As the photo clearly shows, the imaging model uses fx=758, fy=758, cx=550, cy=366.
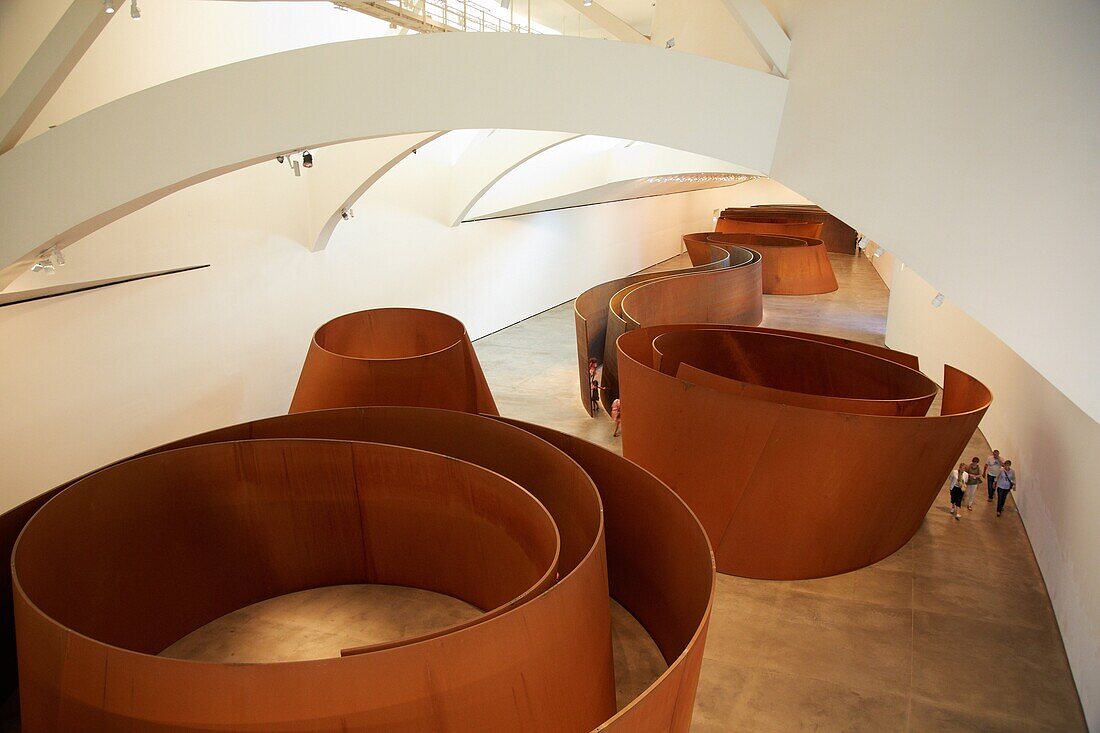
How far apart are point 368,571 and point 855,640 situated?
4.82 metres

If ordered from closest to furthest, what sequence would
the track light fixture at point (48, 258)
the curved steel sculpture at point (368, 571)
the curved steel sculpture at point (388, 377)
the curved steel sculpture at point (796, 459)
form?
1. the curved steel sculpture at point (368, 571)
2. the track light fixture at point (48, 258)
3. the curved steel sculpture at point (796, 459)
4. the curved steel sculpture at point (388, 377)

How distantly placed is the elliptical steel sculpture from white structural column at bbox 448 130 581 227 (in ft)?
23.1

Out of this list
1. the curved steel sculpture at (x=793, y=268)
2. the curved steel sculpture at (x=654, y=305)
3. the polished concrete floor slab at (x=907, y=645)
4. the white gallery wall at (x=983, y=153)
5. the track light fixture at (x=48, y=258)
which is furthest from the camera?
the curved steel sculpture at (x=793, y=268)

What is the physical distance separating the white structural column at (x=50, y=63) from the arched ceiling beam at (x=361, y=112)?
21cm

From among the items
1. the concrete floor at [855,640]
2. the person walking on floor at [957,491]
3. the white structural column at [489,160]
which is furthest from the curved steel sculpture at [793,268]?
the concrete floor at [855,640]

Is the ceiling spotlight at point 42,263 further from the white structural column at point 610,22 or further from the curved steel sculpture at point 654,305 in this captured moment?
the curved steel sculpture at point 654,305

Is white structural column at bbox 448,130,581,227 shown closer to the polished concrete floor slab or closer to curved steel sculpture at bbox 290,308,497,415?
curved steel sculpture at bbox 290,308,497,415

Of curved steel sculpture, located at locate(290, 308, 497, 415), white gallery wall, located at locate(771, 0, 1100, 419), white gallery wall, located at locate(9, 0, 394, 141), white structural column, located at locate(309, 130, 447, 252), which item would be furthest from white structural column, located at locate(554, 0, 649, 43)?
white gallery wall, located at locate(771, 0, 1100, 419)

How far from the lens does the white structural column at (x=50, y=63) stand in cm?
541

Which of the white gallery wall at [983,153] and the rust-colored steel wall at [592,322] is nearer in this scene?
the white gallery wall at [983,153]

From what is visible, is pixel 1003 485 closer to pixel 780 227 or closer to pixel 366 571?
pixel 366 571

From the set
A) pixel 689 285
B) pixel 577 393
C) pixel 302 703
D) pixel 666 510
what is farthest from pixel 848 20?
pixel 689 285

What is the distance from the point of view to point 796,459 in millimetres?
7668

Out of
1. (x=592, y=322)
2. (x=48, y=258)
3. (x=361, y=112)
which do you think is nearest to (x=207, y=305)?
(x=48, y=258)
